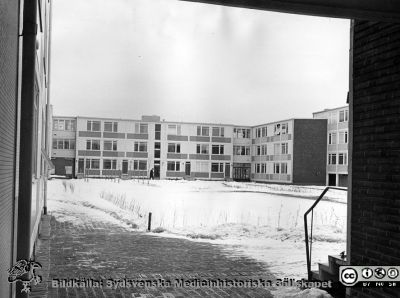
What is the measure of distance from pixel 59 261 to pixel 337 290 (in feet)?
16.3

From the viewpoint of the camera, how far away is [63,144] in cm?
5838

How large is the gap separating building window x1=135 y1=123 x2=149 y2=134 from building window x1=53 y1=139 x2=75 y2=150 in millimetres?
8791

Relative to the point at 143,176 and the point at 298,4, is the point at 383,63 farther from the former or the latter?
the point at 143,176

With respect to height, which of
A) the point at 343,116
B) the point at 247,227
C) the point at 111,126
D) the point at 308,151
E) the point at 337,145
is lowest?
the point at 247,227

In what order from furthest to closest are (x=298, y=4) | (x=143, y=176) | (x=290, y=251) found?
1. (x=143, y=176)
2. (x=290, y=251)
3. (x=298, y=4)

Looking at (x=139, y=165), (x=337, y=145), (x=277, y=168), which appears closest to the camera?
(x=337, y=145)

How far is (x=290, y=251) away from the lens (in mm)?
9672

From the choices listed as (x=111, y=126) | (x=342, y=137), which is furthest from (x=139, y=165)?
(x=342, y=137)

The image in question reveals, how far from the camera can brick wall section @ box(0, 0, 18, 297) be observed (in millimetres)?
2730

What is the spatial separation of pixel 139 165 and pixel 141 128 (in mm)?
5229

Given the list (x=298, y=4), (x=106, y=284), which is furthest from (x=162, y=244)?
(x=298, y=4)

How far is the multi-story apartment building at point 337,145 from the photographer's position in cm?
4959

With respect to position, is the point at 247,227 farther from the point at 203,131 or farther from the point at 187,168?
the point at 203,131

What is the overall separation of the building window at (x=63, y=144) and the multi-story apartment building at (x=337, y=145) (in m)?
33.5
